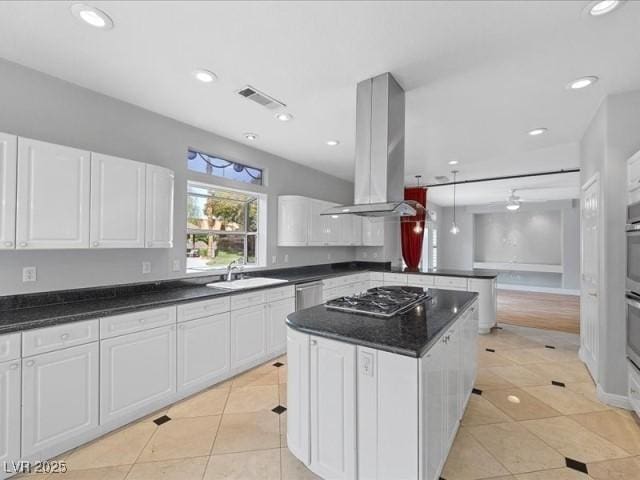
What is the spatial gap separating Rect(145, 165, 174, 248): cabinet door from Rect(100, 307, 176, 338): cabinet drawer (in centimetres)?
60

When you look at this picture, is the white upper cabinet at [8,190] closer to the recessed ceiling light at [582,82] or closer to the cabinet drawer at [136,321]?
the cabinet drawer at [136,321]

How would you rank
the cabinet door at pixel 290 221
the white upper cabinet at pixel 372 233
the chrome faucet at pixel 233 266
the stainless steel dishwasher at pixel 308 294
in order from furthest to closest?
the white upper cabinet at pixel 372 233 → the cabinet door at pixel 290 221 → the stainless steel dishwasher at pixel 308 294 → the chrome faucet at pixel 233 266

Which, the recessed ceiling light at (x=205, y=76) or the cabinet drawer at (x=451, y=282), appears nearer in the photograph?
the recessed ceiling light at (x=205, y=76)

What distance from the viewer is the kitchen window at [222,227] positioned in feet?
11.4

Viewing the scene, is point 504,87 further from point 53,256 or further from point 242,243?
point 53,256

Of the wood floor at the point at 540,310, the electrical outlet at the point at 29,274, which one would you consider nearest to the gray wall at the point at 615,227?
the wood floor at the point at 540,310

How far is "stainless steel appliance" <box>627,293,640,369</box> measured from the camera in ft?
7.17

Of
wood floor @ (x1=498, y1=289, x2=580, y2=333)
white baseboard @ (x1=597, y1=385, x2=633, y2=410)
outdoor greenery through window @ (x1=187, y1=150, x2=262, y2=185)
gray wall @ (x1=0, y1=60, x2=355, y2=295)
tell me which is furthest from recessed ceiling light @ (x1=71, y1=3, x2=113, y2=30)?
wood floor @ (x1=498, y1=289, x2=580, y2=333)

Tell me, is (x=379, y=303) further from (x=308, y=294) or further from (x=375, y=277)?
(x=375, y=277)

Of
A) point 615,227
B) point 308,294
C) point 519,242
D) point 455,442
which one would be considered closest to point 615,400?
point 615,227

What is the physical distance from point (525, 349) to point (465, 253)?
6.16 m

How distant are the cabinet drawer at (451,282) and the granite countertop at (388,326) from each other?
2680 millimetres

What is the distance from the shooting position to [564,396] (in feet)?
8.79

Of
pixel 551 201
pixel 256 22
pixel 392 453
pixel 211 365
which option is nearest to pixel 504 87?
pixel 256 22
